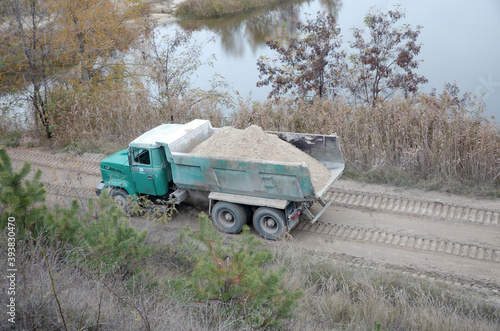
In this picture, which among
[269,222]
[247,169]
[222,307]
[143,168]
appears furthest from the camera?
[143,168]

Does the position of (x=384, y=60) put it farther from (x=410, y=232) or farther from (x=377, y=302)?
(x=377, y=302)

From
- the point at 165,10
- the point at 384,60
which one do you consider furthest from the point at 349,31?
the point at 165,10

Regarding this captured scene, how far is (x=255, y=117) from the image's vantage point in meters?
12.6

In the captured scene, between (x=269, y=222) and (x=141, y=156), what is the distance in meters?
2.85

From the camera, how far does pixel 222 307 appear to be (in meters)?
4.98

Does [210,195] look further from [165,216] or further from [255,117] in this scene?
[255,117]

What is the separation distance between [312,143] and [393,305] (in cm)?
383

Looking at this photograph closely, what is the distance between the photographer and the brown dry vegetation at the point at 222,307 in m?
4.57

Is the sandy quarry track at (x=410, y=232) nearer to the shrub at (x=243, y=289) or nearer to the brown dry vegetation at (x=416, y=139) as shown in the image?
the brown dry vegetation at (x=416, y=139)

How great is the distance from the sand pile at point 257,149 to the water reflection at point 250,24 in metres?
A: 14.4

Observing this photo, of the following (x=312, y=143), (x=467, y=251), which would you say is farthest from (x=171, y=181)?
(x=467, y=251)

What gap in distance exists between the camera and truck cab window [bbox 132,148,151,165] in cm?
923

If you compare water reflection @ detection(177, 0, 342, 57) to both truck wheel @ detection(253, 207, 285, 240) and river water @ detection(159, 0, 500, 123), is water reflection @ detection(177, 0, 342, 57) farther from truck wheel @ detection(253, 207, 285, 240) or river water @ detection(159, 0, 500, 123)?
truck wheel @ detection(253, 207, 285, 240)

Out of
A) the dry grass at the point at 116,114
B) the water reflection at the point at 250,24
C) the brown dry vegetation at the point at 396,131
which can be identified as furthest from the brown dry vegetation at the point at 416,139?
the water reflection at the point at 250,24
